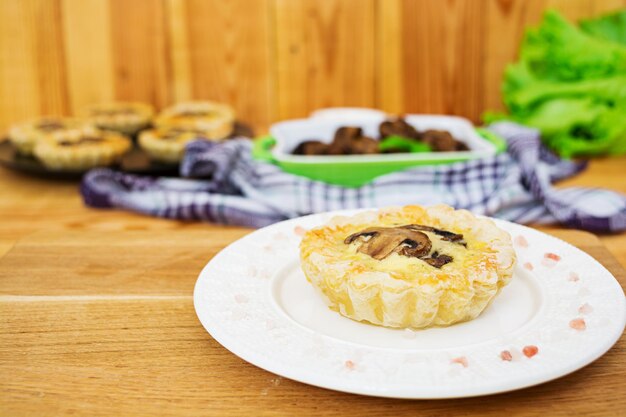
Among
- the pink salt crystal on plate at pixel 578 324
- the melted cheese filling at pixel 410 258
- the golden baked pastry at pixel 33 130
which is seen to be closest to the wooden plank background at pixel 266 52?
the golden baked pastry at pixel 33 130

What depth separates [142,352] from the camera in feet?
3.14

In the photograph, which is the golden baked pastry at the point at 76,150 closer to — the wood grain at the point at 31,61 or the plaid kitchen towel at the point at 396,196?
the plaid kitchen towel at the point at 396,196

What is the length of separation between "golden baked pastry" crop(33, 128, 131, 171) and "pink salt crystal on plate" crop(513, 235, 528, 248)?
4.07 ft

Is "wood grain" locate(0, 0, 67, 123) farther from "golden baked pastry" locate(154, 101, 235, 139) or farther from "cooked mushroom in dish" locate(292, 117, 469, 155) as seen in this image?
"cooked mushroom in dish" locate(292, 117, 469, 155)

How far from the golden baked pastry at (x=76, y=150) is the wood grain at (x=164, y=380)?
997 mm

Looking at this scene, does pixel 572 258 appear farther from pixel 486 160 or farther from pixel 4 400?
pixel 4 400

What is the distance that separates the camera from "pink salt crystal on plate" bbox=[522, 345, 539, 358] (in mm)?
854

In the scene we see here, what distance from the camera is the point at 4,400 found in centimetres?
85

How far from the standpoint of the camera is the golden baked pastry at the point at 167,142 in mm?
2092

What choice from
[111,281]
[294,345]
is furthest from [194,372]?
[111,281]

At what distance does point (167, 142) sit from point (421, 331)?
4.33 feet

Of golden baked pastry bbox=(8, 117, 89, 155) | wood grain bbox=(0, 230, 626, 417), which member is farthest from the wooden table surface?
golden baked pastry bbox=(8, 117, 89, 155)

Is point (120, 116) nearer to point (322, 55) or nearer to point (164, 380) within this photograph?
point (322, 55)

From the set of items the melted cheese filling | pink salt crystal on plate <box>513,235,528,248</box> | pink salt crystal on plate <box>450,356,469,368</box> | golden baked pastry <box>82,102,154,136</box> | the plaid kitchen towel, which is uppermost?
the melted cheese filling
